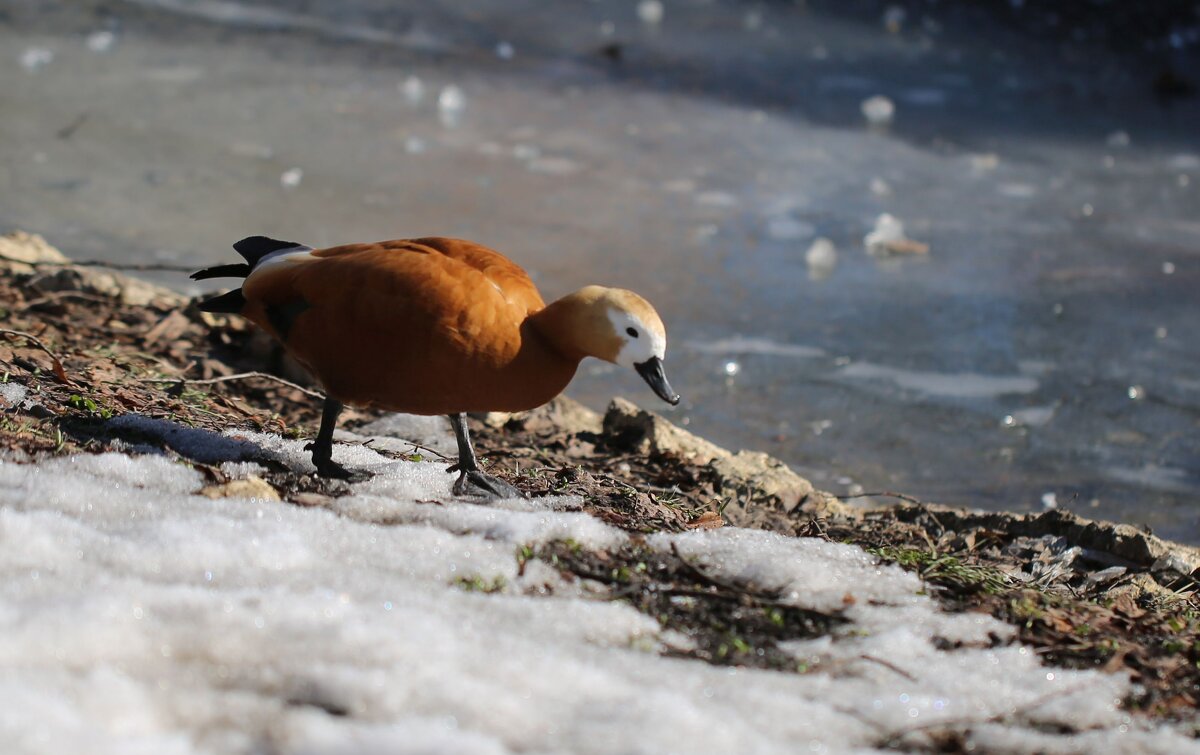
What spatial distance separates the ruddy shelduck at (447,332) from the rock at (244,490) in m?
0.24

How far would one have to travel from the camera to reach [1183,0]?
11.9 m

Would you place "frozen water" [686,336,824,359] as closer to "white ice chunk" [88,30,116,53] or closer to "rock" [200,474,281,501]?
"rock" [200,474,281,501]

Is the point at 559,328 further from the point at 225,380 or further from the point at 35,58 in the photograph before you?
the point at 35,58

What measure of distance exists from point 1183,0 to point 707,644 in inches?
451

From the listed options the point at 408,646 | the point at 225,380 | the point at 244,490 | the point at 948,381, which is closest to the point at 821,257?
the point at 948,381

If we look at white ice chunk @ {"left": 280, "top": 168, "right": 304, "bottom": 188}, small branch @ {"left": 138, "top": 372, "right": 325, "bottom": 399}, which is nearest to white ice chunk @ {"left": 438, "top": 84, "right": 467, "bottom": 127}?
white ice chunk @ {"left": 280, "top": 168, "right": 304, "bottom": 188}

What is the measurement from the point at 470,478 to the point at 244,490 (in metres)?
0.60

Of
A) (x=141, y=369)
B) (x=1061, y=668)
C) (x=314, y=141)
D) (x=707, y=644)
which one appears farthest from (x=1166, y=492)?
(x=314, y=141)

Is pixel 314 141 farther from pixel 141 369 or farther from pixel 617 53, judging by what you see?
pixel 141 369

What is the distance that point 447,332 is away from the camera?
9.68ft

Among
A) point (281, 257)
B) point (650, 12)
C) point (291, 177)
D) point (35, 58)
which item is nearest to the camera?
point (281, 257)

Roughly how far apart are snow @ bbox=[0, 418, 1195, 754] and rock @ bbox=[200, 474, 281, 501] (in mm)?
47

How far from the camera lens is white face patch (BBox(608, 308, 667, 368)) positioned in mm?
2943

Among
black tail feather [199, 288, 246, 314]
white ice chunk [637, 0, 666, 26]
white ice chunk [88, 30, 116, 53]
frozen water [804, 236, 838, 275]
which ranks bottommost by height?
black tail feather [199, 288, 246, 314]
